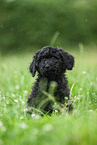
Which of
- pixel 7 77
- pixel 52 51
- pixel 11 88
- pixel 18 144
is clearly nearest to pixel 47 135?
pixel 18 144

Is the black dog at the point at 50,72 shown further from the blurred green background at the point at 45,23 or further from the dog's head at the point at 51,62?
the blurred green background at the point at 45,23

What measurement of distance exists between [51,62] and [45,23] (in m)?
13.6

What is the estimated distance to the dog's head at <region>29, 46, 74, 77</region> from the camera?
4938 mm

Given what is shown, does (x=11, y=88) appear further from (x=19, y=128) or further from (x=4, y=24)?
(x=4, y=24)

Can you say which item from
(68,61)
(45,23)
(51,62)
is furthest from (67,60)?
(45,23)

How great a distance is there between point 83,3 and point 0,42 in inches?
268

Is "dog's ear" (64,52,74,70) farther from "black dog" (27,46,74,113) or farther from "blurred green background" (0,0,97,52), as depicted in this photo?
"blurred green background" (0,0,97,52)

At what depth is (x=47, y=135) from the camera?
2764 mm

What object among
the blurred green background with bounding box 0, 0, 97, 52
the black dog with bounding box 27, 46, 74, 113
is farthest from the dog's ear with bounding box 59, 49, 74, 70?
the blurred green background with bounding box 0, 0, 97, 52

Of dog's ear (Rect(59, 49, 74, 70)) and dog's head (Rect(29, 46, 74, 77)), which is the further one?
dog's ear (Rect(59, 49, 74, 70))

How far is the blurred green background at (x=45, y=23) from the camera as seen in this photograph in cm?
1795

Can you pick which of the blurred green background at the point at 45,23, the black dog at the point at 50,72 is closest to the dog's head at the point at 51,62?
the black dog at the point at 50,72

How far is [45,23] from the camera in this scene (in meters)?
18.1

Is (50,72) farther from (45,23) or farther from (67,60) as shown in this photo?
(45,23)
